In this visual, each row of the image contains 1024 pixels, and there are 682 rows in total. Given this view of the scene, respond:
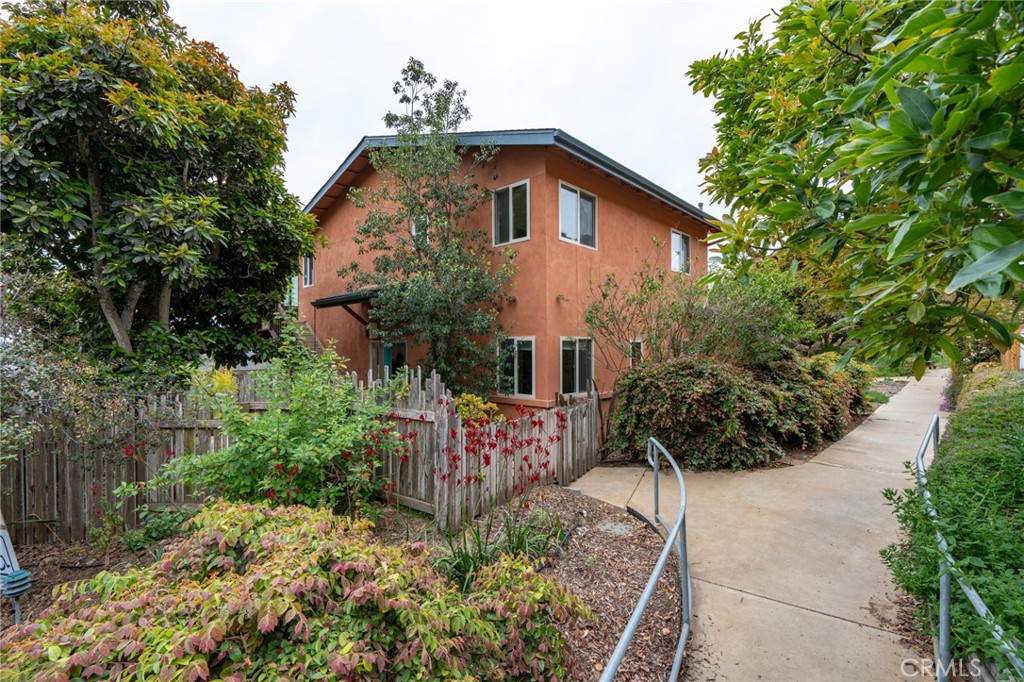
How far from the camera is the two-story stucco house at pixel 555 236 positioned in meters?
9.07

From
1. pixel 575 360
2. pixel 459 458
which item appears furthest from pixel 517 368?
pixel 459 458

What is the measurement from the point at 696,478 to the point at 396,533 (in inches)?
180

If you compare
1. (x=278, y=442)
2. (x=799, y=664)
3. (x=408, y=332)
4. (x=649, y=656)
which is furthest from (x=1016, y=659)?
(x=408, y=332)

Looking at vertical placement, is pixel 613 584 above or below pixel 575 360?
below

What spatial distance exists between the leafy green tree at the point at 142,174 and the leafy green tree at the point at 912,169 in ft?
24.0

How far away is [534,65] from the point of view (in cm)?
1006

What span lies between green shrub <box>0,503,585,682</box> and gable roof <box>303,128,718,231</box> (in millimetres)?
6077

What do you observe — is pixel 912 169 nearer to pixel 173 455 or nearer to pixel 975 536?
pixel 975 536

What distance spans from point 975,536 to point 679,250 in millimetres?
11596

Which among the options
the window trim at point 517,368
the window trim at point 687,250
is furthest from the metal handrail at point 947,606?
the window trim at point 687,250

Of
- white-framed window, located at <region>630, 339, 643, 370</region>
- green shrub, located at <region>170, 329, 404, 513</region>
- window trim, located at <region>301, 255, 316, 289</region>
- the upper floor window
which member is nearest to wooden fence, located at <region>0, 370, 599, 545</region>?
green shrub, located at <region>170, 329, 404, 513</region>

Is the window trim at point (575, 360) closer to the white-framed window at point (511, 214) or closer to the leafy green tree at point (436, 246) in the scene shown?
the leafy green tree at point (436, 246)

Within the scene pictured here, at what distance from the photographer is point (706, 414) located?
7.10m

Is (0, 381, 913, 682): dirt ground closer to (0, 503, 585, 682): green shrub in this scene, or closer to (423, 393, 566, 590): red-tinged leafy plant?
(423, 393, 566, 590): red-tinged leafy plant
